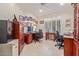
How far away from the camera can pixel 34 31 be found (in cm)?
255

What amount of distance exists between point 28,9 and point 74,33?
3.42 feet

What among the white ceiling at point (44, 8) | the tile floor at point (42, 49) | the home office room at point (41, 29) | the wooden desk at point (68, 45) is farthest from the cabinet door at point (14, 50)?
the wooden desk at point (68, 45)

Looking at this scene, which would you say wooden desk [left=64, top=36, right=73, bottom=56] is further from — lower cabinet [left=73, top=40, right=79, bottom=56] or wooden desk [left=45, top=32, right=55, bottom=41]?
wooden desk [left=45, top=32, right=55, bottom=41]

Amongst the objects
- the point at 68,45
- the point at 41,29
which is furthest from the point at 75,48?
the point at 41,29

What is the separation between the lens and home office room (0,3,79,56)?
2443 millimetres

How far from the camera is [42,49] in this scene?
2.60 meters

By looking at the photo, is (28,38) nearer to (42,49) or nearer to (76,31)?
(42,49)

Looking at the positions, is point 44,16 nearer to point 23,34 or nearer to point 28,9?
point 28,9

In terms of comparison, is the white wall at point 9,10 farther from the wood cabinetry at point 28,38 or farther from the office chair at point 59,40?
the office chair at point 59,40

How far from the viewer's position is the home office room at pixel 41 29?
2.44 m

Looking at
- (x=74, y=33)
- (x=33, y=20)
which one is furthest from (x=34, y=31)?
(x=74, y=33)

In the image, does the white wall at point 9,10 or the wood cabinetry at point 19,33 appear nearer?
the white wall at point 9,10

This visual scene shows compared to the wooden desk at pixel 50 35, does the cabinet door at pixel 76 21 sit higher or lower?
higher

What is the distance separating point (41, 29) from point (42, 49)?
43cm
